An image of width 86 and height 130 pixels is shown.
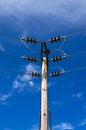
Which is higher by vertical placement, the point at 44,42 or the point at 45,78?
the point at 44,42

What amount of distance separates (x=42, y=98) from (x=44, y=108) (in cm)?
79

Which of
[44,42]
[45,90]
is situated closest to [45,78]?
[45,90]

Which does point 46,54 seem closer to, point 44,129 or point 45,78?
point 45,78

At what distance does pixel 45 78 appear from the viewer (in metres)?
24.8

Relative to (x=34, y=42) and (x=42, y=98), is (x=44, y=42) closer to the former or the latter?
(x=34, y=42)

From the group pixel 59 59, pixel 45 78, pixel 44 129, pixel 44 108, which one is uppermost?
pixel 59 59

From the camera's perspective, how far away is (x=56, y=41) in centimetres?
2538

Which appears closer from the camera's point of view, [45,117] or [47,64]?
[45,117]

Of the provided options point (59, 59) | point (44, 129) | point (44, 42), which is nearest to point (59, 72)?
point (59, 59)

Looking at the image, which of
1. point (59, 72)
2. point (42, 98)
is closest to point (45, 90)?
point (42, 98)

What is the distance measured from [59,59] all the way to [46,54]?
115 cm

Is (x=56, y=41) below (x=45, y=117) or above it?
above

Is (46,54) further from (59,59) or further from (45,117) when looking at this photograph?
(45,117)

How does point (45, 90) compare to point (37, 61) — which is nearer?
point (45, 90)
